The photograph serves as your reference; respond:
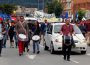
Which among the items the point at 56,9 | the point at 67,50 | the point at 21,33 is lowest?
the point at 56,9

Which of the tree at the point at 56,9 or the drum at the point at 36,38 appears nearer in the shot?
the drum at the point at 36,38

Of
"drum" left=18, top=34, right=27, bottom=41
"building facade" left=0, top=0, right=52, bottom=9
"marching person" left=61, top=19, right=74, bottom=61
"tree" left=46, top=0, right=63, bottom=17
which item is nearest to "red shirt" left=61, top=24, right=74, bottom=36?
"marching person" left=61, top=19, right=74, bottom=61

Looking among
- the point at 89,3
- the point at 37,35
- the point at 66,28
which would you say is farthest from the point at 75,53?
the point at 89,3

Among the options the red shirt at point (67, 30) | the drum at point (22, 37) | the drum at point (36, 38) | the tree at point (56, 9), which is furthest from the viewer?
the tree at point (56, 9)

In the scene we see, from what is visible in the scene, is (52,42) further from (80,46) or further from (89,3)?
(89,3)

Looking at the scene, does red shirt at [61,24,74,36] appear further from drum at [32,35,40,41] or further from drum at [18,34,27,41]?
drum at [32,35,40,41]

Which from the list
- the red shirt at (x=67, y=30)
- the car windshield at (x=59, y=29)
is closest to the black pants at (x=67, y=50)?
the red shirt at (x=67, y=30)

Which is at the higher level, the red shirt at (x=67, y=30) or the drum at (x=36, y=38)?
the red shirt at (x=67, y=30)

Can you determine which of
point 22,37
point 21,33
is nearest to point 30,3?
point 21,33

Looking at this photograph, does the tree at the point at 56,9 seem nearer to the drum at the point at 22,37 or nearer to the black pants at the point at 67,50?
the drum at the point at 22,37

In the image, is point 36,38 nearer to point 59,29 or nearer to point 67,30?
point 59,29

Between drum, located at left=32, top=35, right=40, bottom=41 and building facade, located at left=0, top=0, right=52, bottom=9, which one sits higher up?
drum, located at left=32, top=35, right=40, bottom=41

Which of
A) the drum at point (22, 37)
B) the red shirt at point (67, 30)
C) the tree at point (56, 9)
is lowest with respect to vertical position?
the tree at point (56, 9)

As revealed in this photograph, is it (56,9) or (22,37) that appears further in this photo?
(56,9)
